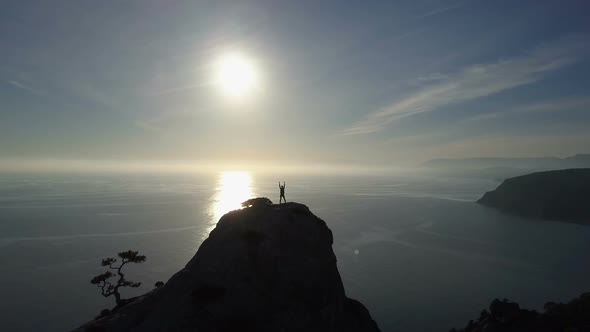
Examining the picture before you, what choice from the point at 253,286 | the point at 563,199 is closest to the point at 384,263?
the point at 253,286

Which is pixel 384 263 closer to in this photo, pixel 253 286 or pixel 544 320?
pixel 544 320

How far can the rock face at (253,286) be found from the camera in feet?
82.3

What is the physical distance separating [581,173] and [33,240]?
1086ft

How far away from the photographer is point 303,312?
26.8 m

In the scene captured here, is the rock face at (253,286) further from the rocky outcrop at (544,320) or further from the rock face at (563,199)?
the rock face at (563,199)

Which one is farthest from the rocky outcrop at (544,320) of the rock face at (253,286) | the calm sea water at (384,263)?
the rock face at (253,286)

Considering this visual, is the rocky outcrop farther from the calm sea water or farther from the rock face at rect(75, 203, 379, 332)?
the rock face at rect(75, 203, 379, 332)

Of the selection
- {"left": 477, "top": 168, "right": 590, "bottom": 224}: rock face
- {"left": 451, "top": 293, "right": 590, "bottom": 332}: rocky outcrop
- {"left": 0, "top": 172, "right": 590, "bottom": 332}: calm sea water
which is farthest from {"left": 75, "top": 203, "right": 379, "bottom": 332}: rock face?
{"left": 477, "top": 168, "right": 590, "bottom": 224}: rock face

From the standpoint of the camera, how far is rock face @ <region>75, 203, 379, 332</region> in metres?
25.1

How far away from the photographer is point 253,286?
26.9 metres

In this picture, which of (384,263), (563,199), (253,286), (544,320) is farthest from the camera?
(563,199)

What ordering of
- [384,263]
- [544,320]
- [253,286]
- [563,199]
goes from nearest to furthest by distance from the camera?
[253,286] → [544,320] → [384,263] → [563,199]

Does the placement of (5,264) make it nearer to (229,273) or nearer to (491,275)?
(229,273)

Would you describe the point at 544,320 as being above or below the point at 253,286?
below
